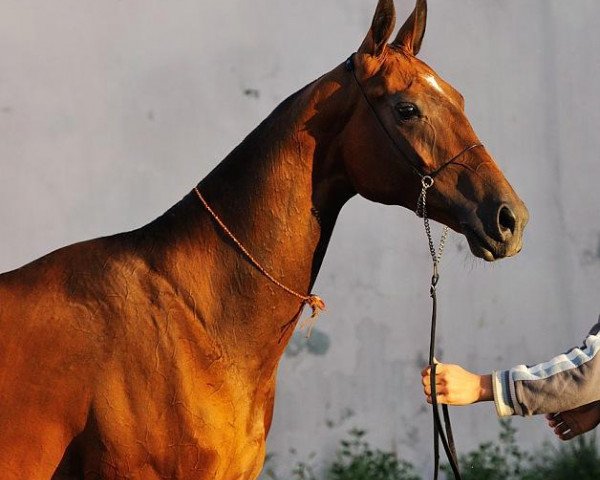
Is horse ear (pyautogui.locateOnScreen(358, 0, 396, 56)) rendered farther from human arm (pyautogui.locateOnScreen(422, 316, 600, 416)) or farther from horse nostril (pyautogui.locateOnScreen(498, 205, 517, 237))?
human arm (pyautogui.locateOnScreen(422, 316, 600, 416))

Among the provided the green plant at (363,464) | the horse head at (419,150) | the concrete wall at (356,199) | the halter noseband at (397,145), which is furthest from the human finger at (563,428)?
the green plant at (363,464)

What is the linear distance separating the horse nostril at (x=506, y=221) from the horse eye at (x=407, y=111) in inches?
12.8

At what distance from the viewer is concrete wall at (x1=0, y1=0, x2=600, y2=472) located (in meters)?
4.54

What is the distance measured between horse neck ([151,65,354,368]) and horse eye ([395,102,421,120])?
17cm

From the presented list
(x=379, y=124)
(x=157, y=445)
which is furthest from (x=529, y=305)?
(x=157, y=445)

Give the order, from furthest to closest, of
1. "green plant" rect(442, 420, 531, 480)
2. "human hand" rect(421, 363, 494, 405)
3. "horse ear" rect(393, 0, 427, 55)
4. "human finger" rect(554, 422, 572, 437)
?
1. "green plant" rect(442, 420, 531, 480)
2. "horse ear" rect(393, 0, 427, 55)
3. "human finger" rect(554, 422, 572, 437)
4. "human hand" rect(421, 363, 494, 405)

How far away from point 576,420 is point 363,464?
2.50 metres

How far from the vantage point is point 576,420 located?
7.81 ft

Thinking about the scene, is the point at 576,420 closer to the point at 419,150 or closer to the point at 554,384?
the point at 554,384

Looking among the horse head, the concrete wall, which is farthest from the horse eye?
the concrete wall

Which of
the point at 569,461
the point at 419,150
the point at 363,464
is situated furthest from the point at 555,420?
the point at 569,461

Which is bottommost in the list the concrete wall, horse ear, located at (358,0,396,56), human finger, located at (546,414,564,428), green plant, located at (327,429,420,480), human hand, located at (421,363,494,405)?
human finger, located at (546,414,564,428)

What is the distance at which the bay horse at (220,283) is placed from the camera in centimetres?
231

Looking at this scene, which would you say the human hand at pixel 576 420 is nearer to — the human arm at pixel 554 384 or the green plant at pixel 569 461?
the human arm at pixel 554 384
